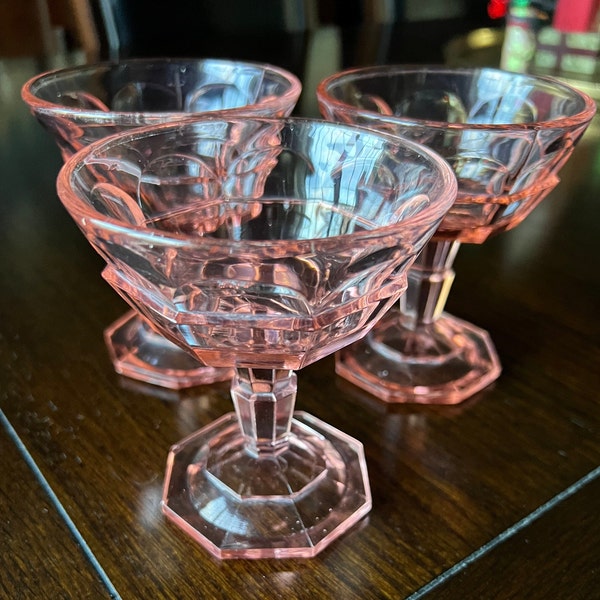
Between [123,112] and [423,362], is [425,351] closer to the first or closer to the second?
[423,362]

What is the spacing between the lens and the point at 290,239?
32cm

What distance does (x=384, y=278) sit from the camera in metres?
0.25

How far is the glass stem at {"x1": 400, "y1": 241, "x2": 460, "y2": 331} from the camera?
1.35 feet

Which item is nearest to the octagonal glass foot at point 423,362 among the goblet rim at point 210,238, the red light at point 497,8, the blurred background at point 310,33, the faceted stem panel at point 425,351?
the faceted stem panel at point 425,351

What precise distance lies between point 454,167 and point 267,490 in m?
0.20

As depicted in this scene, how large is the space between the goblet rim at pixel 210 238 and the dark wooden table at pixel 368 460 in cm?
13

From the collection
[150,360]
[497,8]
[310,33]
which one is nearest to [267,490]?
[150,360]

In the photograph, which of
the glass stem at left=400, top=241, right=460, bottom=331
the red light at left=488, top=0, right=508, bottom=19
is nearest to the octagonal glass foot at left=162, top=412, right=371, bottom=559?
the glass stem at left=400, top=241, right=460, bottom=331

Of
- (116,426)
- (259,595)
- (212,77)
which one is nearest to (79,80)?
(212,77)

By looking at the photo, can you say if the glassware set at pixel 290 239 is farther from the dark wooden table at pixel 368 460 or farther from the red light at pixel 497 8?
the red light at pixel 497 8

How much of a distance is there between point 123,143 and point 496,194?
194 mm

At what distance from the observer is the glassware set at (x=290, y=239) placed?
244mm

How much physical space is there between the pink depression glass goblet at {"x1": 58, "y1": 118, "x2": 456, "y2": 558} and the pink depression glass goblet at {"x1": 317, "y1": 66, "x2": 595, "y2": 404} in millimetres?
44

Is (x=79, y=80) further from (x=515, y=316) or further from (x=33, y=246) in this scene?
(x=515, y=316)
